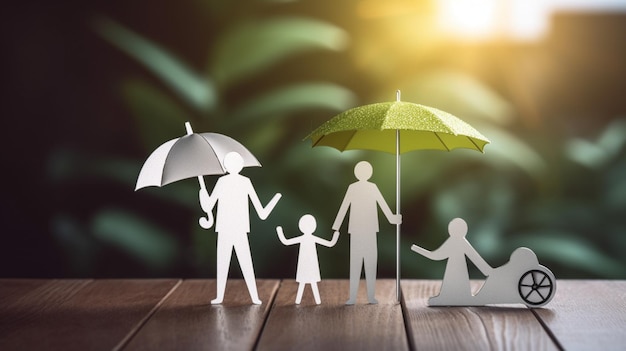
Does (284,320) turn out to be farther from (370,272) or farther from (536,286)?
(536,286)

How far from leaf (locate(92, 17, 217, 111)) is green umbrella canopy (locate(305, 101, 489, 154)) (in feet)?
1.92

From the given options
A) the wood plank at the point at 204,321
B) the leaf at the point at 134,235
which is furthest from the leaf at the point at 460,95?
the leaf at the point at 134,235

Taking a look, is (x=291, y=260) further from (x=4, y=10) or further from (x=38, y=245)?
(x=4, y=10)

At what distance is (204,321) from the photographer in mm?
1931

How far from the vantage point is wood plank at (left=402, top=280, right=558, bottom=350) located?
1.73 m

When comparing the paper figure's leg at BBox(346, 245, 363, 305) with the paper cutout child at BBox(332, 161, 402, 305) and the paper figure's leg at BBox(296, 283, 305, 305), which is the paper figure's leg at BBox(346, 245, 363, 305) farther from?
the paper figure's leg at BBox(296, 283, 305, 305)

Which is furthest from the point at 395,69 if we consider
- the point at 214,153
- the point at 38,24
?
the point at 38,24

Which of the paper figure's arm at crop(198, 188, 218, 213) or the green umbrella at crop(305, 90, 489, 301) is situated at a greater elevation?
the green umbrella at crop(305, 90, 489, 301)

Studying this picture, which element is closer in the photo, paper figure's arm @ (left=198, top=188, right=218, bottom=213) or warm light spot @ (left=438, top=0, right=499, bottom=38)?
paper figure's arm @ (left=198, top=188, right=218, bottom=213)

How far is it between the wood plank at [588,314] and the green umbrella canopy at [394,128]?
0.47 meters

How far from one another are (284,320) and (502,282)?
569 mm

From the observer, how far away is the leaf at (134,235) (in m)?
2.65

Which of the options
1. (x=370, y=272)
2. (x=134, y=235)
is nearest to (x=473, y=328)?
(x=370, y=272)

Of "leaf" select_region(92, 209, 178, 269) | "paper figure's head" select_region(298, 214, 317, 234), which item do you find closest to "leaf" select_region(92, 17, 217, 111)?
"leaf" select_region(92, 209, 178, 269)
